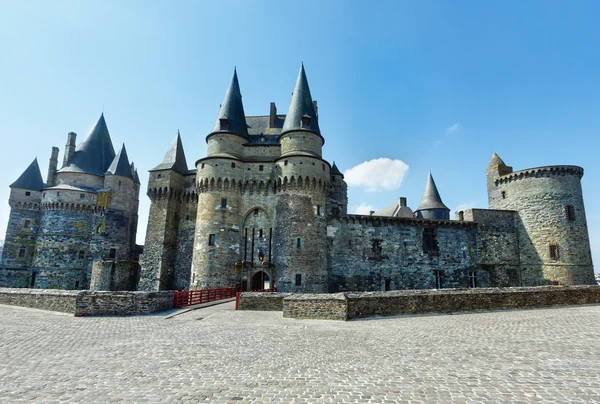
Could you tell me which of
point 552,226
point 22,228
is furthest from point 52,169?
point 552,226

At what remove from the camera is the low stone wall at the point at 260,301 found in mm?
17438

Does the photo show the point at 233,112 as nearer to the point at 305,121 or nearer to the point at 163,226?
the point at 305,121

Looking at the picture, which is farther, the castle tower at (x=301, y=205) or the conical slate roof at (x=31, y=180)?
the conical slate roof at (x=31, y=180)

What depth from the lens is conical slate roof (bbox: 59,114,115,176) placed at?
35438mm

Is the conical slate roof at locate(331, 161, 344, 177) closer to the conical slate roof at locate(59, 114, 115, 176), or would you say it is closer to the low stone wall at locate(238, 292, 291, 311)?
the low stone wall at locate(238, 292, 291, 311)

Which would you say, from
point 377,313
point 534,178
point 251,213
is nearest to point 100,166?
point 251,213

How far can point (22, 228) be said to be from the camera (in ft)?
113

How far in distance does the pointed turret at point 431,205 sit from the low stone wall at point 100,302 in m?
31.8

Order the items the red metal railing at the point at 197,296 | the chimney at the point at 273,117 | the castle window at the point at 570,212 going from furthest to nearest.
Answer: the chimney at the point at 273,117
the castle window at the point at 570,212
the red metal railing at the point at 197,296

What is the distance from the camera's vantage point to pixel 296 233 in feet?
85.1

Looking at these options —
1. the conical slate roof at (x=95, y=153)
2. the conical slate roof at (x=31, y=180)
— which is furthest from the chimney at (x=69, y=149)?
the conical slate roof at (x=31, y=180)

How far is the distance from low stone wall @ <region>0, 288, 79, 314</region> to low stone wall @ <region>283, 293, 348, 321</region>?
9163 millimetres

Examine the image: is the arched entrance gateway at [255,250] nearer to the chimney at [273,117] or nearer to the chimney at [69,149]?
the chimney at [273,117]

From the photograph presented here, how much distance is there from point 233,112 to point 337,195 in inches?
468
